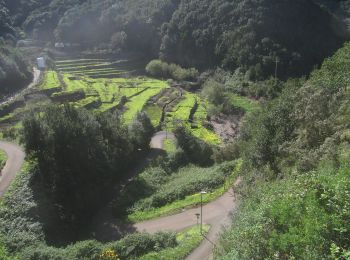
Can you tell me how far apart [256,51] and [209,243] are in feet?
257

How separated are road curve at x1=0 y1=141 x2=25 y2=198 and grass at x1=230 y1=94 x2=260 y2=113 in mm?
44598

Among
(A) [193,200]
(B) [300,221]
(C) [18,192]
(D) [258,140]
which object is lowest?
(A) [193,200]

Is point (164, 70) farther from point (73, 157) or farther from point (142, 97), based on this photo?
point (73, 157)

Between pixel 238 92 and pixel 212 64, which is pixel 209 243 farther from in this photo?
pixel 212 64

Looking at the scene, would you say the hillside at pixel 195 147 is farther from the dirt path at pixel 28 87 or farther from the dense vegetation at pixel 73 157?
the dirt path at pixel 28 87

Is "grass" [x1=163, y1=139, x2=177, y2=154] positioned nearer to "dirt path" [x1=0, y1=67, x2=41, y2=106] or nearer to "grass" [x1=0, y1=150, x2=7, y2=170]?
"grass" [x1=0, y1=150, x2=7, y2=170]

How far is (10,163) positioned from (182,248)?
60.2 ft

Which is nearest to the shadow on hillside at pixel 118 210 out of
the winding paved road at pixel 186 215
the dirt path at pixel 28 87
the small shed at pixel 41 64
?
the winding paved road at pixel 186 215

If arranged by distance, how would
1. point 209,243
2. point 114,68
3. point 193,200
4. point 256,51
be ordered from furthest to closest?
point 114,68 → point 256,51 → point 193,200 → point 209,243

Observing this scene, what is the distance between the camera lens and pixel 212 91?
256 ft

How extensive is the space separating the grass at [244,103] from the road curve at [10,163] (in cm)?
4460

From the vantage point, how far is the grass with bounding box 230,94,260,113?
76562mm

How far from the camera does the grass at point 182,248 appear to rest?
23.9 meters

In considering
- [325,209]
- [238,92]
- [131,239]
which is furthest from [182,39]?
[325,209]
